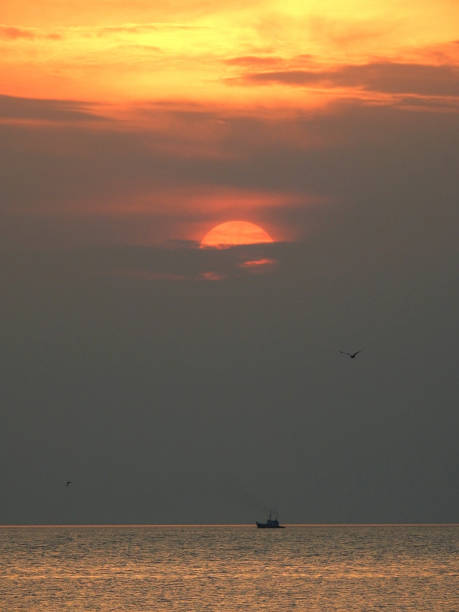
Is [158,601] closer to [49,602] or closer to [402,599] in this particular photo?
[49,602]

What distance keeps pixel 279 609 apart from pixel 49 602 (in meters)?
31.7

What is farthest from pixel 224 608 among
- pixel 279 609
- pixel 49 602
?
pixel 49 602

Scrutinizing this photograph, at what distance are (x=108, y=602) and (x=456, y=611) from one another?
1833 inches

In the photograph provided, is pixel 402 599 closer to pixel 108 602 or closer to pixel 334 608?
pixel 334 608

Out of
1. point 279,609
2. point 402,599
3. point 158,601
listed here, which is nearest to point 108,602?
point 158,601

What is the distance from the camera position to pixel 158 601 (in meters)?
193

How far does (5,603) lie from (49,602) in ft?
19.3

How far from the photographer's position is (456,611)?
184 meters

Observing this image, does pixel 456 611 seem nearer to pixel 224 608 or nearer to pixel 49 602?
pixel 224 608

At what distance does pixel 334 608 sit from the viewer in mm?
182875

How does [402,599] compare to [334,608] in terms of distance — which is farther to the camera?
[402,599]

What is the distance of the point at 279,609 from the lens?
18138 cm

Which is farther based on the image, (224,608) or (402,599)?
(402,599)

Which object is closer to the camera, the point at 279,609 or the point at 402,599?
the point at 279,609
